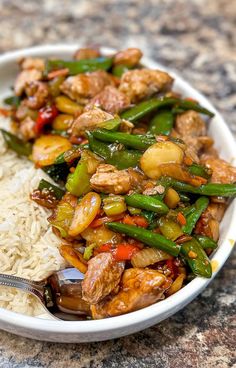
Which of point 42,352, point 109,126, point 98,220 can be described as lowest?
point 42,352

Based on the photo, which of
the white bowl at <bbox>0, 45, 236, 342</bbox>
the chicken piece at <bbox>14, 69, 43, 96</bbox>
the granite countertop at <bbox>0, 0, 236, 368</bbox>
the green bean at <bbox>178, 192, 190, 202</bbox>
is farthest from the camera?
the granite countertop at <bbox>0, 0, 236, 368</bbox>

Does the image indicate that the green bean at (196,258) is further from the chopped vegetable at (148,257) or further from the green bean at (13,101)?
the green bean at (13,101)

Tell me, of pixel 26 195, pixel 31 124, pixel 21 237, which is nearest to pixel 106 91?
pixel 31 124

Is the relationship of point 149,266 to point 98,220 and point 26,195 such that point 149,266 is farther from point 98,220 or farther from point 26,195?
point 26,195

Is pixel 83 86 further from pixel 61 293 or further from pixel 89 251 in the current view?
pixel 61 293

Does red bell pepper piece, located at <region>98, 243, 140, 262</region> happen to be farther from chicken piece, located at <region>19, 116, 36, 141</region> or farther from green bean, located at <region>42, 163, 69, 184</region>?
chicken piece, located at <region>19, 116, 36, 141</region>

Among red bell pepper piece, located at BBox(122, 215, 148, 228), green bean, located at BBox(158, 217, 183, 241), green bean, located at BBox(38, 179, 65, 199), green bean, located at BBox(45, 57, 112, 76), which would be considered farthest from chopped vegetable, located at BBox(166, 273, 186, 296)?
green bean, located at BBox(45, 57, 112, 76)
